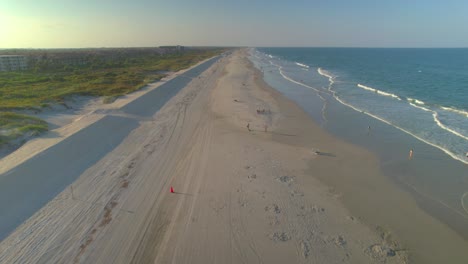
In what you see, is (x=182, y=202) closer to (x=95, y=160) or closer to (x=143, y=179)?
(x=143, y=179)

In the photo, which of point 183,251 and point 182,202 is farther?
point 182,202

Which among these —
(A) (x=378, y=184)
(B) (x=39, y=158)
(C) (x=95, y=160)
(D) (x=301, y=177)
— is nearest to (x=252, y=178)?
(D) (x=301, y=177)

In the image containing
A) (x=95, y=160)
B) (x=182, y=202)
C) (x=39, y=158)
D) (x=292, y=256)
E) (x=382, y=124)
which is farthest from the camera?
(x=382, y=124)

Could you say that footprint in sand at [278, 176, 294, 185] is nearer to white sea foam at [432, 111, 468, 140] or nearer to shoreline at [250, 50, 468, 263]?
shoreline at [250, 50, 468, 263]

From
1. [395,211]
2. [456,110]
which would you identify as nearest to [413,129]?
[456,110]

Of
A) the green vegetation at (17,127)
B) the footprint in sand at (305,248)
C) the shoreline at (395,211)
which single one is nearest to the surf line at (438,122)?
the shoreline at (395,211)

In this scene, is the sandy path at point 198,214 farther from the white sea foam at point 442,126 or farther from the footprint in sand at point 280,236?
the white sea foam at point 442,126
